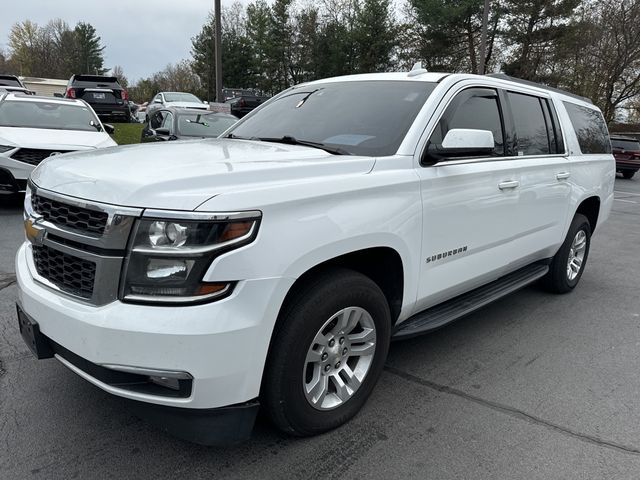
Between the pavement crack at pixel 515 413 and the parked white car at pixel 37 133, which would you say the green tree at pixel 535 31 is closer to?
the parked white car at pixel 37 133

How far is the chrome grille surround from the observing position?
212cm

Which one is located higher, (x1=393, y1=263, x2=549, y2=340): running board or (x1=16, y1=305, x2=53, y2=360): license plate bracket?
(x1=16, y1=305, x2=53, y2=360): license plate bracket

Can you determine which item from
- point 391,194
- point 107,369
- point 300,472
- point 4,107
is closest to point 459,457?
point 300,472

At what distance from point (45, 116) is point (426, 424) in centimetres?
871

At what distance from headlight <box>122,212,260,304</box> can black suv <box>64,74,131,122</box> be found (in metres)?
20.1

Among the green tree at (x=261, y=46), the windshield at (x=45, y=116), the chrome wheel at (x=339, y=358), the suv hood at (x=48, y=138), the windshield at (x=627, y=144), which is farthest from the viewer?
the green tree at (x=261, y=46)

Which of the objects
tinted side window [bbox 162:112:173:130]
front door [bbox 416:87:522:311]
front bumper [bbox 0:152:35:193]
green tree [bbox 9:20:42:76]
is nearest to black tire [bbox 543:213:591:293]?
front door [bbox 416:87:522:311]

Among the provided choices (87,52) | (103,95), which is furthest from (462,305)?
(87,52)

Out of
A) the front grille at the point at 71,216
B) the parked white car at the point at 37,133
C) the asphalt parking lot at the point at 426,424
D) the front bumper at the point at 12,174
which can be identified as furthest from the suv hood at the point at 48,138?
the front grille at the point at 71,216

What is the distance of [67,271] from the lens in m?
2.36

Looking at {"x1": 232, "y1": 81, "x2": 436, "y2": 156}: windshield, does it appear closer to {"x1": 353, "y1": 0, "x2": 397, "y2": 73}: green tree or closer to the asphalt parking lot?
the asphalt parking lot

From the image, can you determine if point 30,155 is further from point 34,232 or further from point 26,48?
point 26,48

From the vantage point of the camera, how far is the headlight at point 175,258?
2.09 meters

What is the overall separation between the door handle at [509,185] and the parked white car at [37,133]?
6.28 meters
